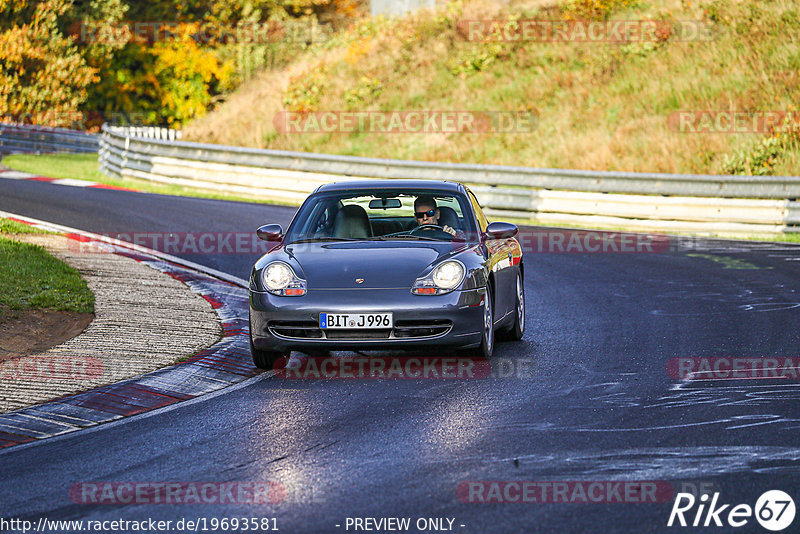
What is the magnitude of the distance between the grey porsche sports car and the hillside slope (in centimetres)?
1455

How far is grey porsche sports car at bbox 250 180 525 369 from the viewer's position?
8.63m

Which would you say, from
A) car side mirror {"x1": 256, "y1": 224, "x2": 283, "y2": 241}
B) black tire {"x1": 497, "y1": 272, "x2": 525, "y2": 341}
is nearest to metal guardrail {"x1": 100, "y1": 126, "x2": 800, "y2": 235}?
black tire {"x1": 497, "y1": 272, "x2": 525, "y2": 341}

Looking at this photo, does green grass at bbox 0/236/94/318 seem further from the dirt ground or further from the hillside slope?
the hillside slope

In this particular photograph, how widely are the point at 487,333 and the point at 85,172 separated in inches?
916

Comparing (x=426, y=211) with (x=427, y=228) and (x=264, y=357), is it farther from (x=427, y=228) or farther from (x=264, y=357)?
(x=264, y=357)

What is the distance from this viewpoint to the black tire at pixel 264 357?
8.97 meters

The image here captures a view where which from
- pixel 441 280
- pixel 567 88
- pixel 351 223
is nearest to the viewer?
pixel 441 280

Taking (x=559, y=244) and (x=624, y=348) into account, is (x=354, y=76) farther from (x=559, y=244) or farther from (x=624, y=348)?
(x=624, y=348)

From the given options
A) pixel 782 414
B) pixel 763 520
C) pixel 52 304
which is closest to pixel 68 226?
pixel 52 304

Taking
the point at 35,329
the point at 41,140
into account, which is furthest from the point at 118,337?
the point at 41,140

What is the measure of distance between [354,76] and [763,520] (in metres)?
31.6

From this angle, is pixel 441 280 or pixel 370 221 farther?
pixel 370 221

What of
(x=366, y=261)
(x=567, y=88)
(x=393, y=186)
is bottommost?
(x=366, y=261)

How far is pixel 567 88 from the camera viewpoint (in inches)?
1212
